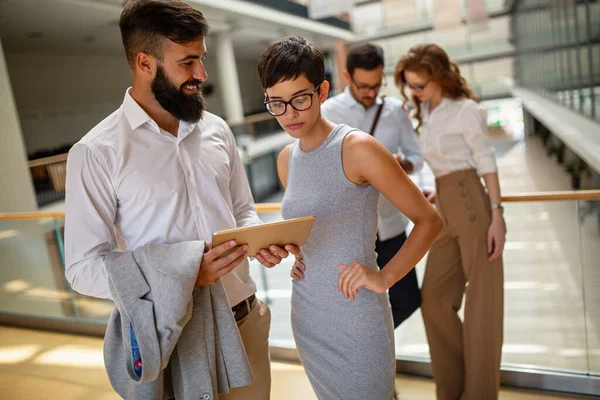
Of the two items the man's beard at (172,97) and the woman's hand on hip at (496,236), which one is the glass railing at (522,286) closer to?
the woman's hand on hip at (496,236)

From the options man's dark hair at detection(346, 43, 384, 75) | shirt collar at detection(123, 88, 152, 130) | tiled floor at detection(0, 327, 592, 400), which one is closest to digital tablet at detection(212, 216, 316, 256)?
shirt collar at detection(123, 88, 152, 130)

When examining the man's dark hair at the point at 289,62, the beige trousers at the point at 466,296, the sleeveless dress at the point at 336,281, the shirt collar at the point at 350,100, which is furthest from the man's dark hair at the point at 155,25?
the beige trousers at the point at 466,296

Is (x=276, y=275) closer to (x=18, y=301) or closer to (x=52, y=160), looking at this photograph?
(x=18, y=301)

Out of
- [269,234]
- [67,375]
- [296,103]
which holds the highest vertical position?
[296,103]

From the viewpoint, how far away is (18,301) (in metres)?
3.46

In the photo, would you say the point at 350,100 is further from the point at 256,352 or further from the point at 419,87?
the point at 256,352

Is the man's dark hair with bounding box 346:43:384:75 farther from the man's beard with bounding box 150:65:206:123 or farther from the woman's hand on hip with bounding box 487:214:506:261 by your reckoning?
the man's beard with bounding box 150:65:206:123

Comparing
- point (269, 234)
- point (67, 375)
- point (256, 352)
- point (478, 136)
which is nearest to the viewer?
point (269, 234)

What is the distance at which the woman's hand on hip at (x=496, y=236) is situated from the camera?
→ 214 centimetres

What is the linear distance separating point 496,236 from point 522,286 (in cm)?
137

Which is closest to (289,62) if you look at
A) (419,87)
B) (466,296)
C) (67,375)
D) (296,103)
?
(296,103)

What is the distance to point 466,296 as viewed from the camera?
7.38 feet

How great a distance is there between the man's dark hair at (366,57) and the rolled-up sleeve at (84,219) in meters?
1.35

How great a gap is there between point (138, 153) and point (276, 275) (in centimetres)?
234
